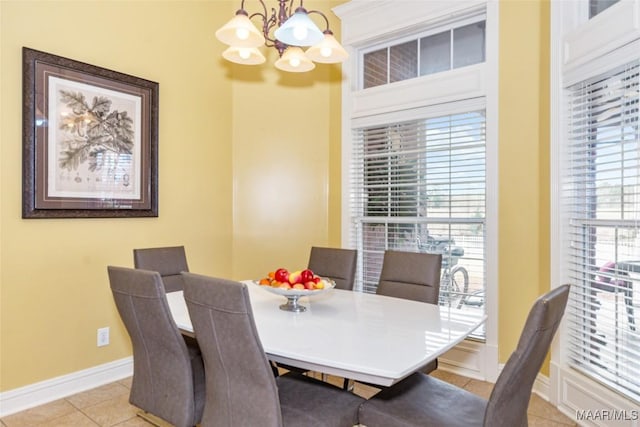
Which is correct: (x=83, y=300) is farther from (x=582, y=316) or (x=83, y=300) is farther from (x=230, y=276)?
(x=582, y=316)

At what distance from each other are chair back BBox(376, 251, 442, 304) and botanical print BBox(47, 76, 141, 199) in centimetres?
202

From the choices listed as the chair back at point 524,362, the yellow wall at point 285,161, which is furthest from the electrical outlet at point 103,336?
the chair back at point 524,362

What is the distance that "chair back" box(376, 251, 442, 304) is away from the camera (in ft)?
8.63

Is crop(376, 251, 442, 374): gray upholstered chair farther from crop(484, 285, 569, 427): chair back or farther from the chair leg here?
the chair leg

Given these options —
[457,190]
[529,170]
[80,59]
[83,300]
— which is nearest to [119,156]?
[80,59]

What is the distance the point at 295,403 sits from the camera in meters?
1.74

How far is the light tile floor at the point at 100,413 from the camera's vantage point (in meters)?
2.45

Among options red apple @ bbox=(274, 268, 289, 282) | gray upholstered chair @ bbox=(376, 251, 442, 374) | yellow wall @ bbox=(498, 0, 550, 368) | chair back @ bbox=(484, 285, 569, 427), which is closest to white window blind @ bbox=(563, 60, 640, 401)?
yellow wall @ bbox=(498, 0, 550, 368)

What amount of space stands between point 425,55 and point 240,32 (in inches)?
74.5

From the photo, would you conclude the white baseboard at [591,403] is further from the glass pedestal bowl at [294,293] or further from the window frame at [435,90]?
the glass pedestal bowl at [294,293]

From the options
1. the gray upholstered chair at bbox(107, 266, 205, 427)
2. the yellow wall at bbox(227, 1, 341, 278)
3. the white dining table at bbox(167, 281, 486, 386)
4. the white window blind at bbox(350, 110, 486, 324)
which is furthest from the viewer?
the yellow wall at bbox(227, 1, 341, 278)

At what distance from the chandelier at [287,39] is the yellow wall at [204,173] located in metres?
1.25

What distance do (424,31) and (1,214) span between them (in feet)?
11.0

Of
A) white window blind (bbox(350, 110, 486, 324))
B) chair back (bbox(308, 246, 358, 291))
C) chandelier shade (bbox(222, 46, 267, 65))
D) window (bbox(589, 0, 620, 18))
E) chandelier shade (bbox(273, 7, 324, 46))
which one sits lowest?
chair back (bbox(308, 246, 358, 291))
